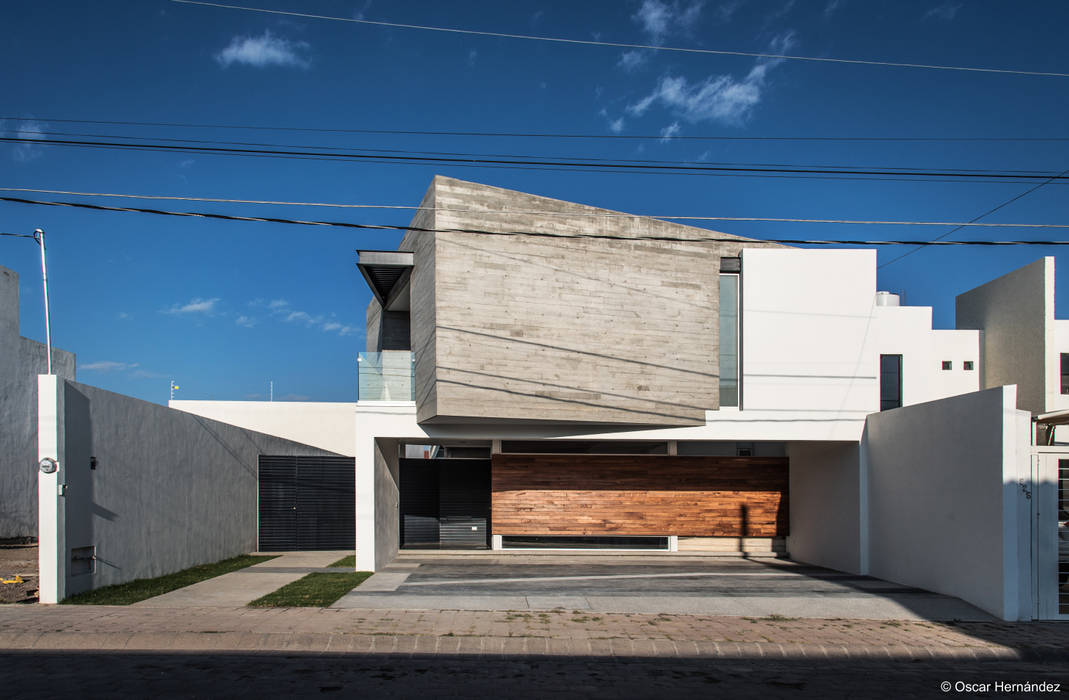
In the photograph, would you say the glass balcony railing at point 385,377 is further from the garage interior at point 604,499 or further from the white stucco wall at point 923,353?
the white stucco wall at point 923,353

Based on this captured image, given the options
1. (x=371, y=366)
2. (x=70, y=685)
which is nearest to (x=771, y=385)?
(x=371, y=366)

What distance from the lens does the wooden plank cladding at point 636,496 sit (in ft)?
58.6

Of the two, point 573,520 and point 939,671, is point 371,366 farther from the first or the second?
point 939,671

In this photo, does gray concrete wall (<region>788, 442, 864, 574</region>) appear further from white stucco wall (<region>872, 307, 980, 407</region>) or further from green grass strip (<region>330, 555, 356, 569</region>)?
green grass strip (<region>330, 555, 356, 569</region>)

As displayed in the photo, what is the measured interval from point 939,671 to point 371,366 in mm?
10723

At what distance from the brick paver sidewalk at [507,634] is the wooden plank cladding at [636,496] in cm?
767

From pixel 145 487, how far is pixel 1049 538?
1429 centimetres

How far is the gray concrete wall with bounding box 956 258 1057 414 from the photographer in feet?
62.7

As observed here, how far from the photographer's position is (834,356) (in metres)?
15.8

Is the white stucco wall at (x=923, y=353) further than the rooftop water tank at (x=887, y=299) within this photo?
No

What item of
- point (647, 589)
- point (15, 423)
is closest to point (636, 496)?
point (647, 589)

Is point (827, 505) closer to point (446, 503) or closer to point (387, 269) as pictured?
point (446, 503)

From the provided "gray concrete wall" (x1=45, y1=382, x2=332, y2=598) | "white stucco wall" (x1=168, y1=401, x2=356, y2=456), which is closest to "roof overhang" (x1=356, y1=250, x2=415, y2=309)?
"gray concrete wall" (x1=45, y1=382, x2=332, y2=598)

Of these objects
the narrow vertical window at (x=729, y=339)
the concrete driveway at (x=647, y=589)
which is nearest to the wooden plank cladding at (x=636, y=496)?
the concrete driveway at (x=647, y=589)
